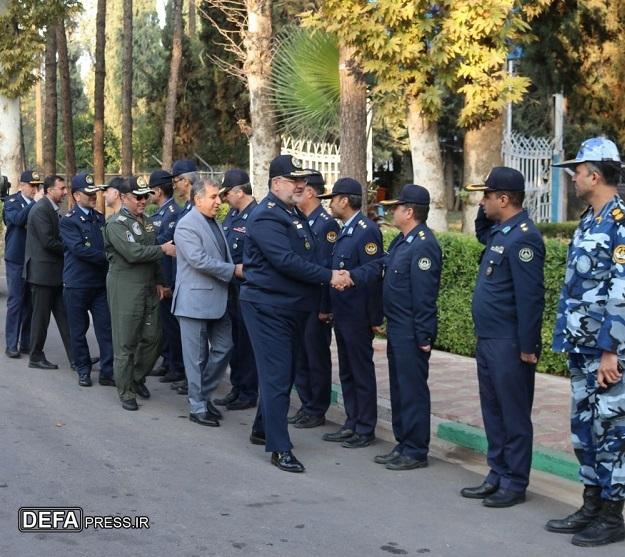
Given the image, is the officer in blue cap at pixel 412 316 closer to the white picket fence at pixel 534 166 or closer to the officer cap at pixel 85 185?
the officer cap at pixel 85 185

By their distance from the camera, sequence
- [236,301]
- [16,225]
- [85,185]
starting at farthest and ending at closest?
1. [16,225]
2. [85,185]
3. [236,301]

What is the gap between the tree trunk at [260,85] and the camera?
1507 centimetres

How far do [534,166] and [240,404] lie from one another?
40.5 feet

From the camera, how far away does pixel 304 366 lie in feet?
28.1

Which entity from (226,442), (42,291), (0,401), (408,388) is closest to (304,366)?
(226,442)

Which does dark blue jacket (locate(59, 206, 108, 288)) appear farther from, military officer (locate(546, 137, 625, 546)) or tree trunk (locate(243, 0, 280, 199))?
tree trunk (locate(243, 0, 280, 199))

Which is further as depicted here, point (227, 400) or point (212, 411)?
point (227, 400)

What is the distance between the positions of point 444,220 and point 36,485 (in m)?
8.00

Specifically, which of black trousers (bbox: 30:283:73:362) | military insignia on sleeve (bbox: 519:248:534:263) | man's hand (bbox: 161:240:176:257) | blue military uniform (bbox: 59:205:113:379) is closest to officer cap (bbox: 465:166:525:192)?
military insignia on sleeve (bbox: 519:248:534:263)

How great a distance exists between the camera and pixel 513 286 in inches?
239

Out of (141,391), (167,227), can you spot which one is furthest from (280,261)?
(167,227)

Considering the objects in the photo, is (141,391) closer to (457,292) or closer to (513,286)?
(457,292)

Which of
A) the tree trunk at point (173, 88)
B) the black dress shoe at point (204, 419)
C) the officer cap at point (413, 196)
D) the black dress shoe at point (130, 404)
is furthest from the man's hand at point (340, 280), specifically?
the tree trunk at point (173, 88)

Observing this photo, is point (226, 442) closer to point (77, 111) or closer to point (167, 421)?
point (167, 421)
